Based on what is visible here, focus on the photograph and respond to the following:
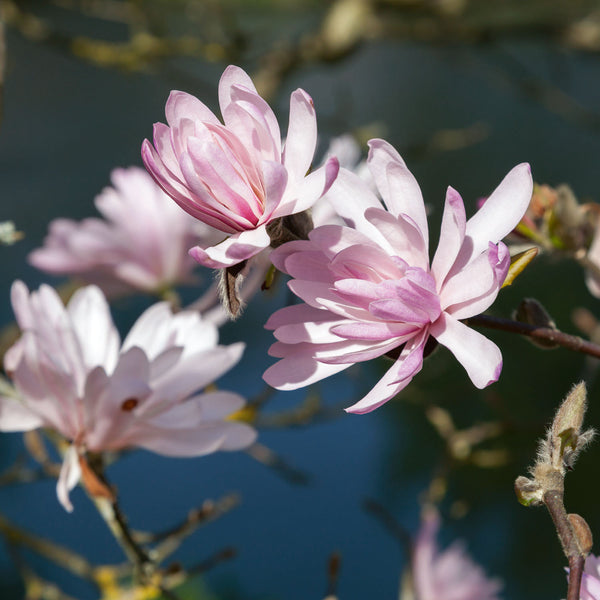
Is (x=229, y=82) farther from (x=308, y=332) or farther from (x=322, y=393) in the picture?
(x=322, y=393)

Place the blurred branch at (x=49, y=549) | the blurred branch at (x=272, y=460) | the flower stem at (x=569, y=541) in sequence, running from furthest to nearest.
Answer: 1. the blurred branch at (x=272, y=460)
2. the blurred branch at (x=49, y=549)
3. the flower stem at (x=569, y=541)

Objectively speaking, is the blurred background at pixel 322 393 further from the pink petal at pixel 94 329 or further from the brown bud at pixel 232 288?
the brown bud at pixel 232 288

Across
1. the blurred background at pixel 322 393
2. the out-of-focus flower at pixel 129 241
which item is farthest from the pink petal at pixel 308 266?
the blurred background at pixel 322 393

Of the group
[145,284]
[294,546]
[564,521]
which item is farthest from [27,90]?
[564,521]

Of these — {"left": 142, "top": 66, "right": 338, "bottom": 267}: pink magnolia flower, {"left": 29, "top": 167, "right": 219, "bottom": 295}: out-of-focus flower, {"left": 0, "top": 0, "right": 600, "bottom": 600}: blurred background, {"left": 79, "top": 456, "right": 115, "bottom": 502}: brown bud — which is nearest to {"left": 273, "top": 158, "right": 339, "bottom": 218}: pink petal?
{"left": 142, "top": 66, "right": 338, "bottom": 267}: pink magnolia flower

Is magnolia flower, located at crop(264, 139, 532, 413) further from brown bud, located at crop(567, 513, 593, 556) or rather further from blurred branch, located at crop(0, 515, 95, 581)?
blurred branch, located at crop(0, 515, 95, 581)
